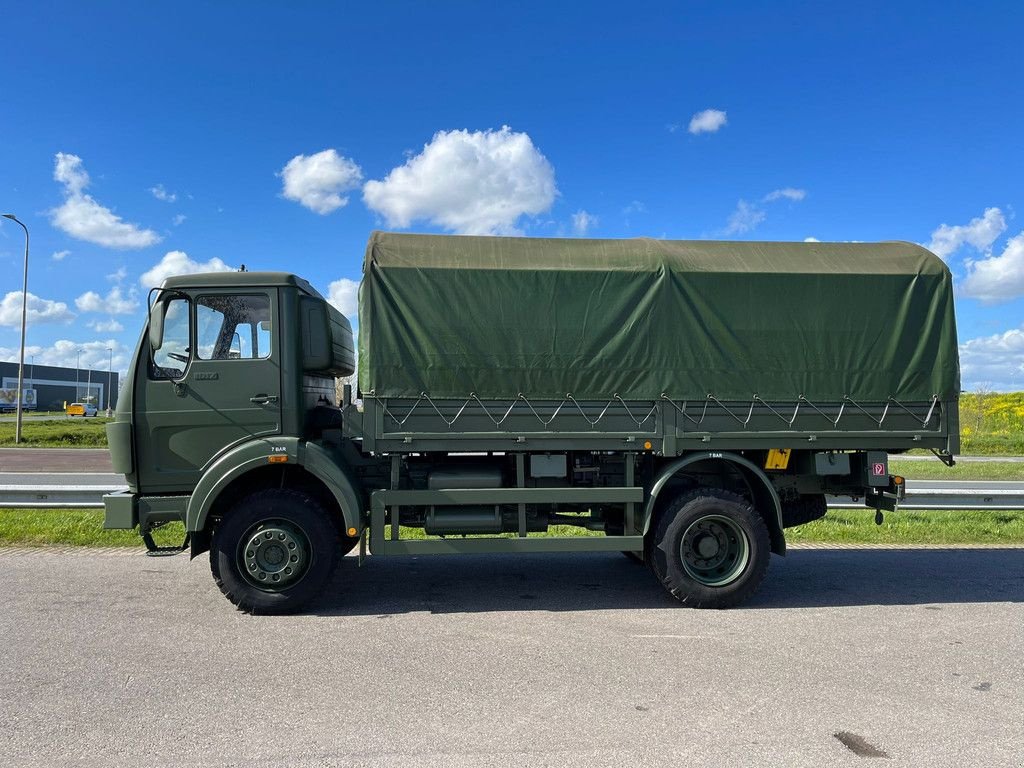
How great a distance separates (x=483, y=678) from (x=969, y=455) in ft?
88.5

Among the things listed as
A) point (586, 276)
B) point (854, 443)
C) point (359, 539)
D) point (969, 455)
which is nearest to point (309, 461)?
point (359, 539)

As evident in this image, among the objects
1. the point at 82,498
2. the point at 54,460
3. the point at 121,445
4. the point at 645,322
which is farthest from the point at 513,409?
the point at 54,460

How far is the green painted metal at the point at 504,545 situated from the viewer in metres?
5.90

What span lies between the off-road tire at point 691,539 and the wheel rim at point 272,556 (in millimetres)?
3036

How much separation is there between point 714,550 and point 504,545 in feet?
6.07

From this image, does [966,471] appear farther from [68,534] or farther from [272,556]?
[68,534]

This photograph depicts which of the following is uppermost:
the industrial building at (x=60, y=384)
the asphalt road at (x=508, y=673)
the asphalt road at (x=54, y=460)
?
the industrial building at (x=60, y=384)

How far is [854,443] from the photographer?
6.30 metres

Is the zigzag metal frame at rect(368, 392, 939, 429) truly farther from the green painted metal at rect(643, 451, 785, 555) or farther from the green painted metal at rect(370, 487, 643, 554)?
the green painted metal at rect(370, 487, 643, 554)

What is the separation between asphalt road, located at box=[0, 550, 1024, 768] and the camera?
11.3 ft

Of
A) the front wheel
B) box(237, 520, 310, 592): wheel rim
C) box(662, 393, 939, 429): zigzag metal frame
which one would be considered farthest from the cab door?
box(662, 393, 939, 429): zigzag metal frame

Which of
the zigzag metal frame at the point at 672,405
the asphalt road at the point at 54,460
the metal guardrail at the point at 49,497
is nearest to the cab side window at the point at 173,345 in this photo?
the zigzag metal frame at the point at 672,405

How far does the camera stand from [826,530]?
9.23m

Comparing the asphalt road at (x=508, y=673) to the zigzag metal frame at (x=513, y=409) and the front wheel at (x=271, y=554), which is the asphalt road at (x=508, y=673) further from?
the zigzag metal frame at (x=513, y=409)
